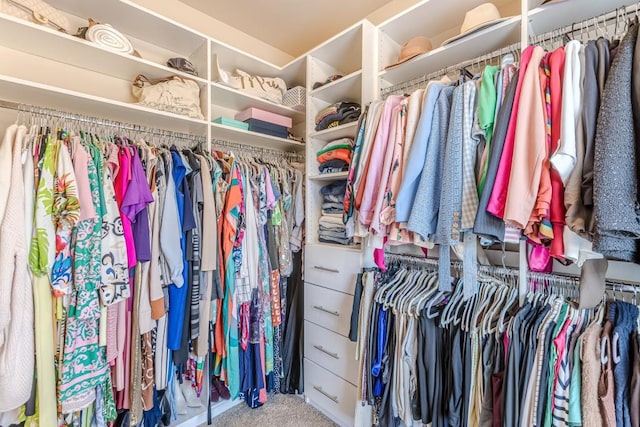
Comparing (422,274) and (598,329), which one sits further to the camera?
(422,274)

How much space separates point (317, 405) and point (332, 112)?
73.0 inches

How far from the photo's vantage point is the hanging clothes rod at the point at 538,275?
957mm

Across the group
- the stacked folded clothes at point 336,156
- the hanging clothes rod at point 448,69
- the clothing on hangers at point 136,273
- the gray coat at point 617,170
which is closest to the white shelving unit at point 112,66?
the clothing on hangers at point 136,273

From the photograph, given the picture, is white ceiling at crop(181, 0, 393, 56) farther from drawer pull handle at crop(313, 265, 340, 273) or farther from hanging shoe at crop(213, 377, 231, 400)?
hanging shoe at crop(213, 377, 231, 400)

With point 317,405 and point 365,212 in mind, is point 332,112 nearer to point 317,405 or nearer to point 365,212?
point 365,212

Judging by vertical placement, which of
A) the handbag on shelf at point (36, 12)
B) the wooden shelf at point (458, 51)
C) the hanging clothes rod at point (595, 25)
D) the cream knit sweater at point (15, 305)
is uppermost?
the handbag on shelf at point (36, 12)

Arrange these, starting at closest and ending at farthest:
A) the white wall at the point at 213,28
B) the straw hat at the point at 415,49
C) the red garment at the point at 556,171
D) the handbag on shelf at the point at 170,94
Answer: the red garment at the point at 556,171 → the straw hat at the point at 415,49 → the handbag on shelf at the point at 170,94 → the white wall at the point at 213,28

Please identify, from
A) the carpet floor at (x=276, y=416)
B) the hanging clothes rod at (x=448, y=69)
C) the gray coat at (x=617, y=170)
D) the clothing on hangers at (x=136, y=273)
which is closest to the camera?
the gray coat at (x=617, y=170)

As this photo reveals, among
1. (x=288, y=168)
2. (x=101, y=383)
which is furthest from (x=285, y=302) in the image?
(x=101, y=383)

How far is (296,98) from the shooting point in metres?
2.04

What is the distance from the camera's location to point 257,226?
1724mm

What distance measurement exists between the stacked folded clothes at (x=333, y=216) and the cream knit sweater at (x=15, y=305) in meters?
1.37

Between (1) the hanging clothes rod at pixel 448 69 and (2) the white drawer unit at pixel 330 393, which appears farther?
(2) the white drawer unit at pixel 330 393

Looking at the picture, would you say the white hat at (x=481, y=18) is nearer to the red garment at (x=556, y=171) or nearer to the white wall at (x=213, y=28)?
the red garment at (x=556, y=171)
